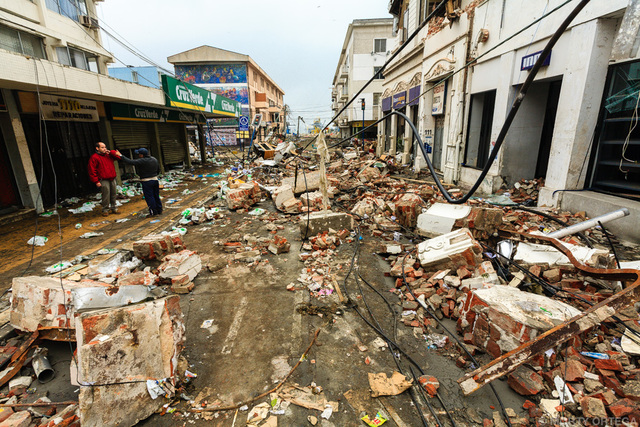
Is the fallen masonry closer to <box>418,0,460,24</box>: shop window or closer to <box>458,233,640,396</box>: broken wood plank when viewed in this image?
<box>458,233,640,396</box>: broken wood plank

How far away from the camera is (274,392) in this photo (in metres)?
2.51

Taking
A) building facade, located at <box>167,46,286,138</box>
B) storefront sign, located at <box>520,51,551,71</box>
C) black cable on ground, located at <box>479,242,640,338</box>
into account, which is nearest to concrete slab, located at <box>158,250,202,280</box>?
black cable on ground, located at <box>479,242,640,338</box>

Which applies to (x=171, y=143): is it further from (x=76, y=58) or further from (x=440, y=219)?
(x=440, y=219)

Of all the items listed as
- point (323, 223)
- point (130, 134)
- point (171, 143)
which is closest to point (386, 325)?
point (323, 223)

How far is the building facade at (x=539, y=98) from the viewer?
17.4ft

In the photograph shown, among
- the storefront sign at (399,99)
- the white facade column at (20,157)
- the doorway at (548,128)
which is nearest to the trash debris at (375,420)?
the doorway at (548,128)

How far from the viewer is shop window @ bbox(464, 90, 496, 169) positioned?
9.11 meters

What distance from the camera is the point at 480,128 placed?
31.3 feet

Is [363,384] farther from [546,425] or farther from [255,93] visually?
[255,93]

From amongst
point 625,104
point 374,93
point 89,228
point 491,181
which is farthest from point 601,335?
point 374,93

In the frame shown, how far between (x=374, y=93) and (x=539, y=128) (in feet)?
87.9

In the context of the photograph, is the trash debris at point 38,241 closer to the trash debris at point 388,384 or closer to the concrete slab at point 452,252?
the trash debris at point 388,384

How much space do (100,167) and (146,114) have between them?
6280 mm

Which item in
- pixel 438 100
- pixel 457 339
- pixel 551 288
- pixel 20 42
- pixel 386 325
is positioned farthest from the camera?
pixel 438 100
